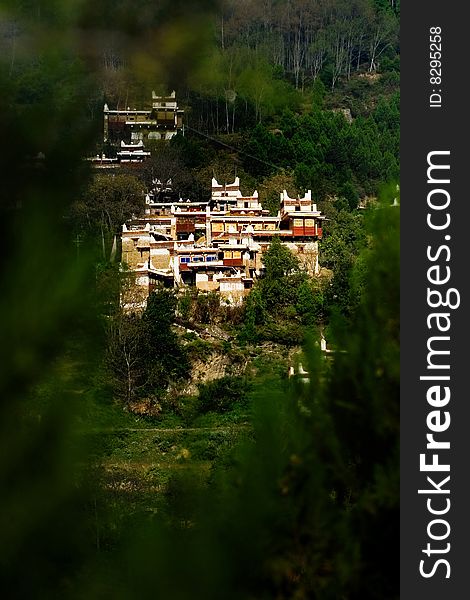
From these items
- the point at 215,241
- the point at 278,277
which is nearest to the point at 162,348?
the point at 278,277

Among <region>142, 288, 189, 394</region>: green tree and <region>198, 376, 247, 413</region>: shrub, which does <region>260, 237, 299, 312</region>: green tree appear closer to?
<region>142, 288, 189, 394</region>: green tree

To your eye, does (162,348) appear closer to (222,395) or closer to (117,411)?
(222,395)

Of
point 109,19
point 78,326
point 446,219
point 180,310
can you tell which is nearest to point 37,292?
point 78,326

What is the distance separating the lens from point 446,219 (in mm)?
1463

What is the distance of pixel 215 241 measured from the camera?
13.5 meters

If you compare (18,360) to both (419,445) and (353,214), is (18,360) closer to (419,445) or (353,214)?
(419,445)

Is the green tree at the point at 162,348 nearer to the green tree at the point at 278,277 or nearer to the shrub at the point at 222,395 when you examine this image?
the shrub at the point at 222,395

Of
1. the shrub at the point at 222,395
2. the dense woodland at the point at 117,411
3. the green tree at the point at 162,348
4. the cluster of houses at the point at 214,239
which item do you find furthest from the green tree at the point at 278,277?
the dense woodland at the point at 117,411

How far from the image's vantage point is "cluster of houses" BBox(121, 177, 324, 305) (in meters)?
Result: 12.5

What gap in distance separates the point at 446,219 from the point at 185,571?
794mm

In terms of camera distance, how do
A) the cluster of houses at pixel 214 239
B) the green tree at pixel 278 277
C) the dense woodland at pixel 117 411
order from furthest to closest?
the cluster of houses at pixel 214 239
the green tree at pixel 278 277
the dense woodland at pixel 117 411

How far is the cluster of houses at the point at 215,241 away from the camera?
12477 millimetres

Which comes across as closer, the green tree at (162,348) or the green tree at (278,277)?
the green tree at (162,348)

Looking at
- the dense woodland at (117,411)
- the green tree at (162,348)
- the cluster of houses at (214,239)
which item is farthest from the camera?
the cluster of houses at (214,239)
